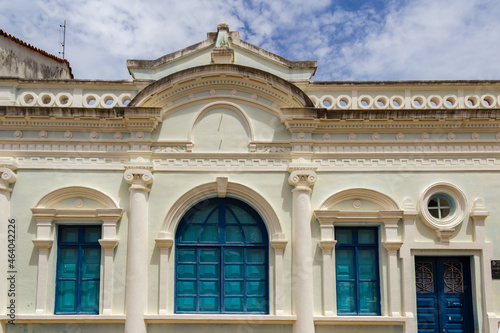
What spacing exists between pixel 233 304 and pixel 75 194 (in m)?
3.84

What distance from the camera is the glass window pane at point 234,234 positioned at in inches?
424

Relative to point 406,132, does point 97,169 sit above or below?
below

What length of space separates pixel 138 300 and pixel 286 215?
130 inches

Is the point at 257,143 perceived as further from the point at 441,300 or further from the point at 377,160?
the point at 441,300

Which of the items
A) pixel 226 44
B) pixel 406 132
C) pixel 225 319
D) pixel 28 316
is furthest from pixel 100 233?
pixel 406 132

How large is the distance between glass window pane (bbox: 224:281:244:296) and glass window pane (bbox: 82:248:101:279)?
100 inches

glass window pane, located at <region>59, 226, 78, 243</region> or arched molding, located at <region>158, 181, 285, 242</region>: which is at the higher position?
arched molding, located at <region>158, 181, 285, 242</region>

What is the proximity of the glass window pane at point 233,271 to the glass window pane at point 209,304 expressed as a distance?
0.50 m

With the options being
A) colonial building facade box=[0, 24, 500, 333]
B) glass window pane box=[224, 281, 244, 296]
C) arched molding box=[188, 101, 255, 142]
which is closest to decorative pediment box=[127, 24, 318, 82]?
colonial building facade box=[0, 24, 500, 333]

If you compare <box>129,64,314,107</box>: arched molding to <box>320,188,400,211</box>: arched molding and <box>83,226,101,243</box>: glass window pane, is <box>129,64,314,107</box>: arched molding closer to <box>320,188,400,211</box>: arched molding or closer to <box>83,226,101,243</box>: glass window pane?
<box>320,188,400,211</box>: arched molding

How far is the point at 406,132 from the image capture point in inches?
430

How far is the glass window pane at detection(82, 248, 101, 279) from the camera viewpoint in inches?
415

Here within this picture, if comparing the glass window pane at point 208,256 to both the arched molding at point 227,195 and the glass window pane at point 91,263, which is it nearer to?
the arched molding at point 227,195

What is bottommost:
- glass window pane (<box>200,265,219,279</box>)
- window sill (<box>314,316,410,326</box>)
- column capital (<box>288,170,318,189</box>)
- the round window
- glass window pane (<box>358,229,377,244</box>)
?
window sill (<box>314,316,410,326</box>)
